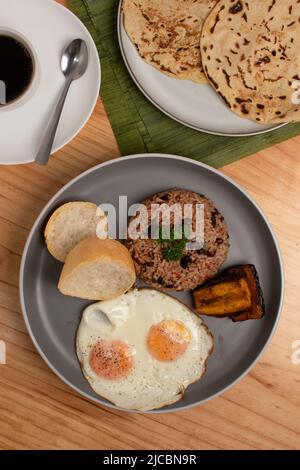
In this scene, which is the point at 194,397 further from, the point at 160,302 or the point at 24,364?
the point at 24,364

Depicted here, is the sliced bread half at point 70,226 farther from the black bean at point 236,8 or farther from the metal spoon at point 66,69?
the black bean at point 236,8

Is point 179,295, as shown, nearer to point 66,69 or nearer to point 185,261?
point 185,261

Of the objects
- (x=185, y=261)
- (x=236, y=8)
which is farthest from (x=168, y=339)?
(x=236, y=8)

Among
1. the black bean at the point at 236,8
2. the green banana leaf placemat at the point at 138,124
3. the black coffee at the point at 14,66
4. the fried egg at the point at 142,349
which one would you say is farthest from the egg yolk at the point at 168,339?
the black bean at the point at 236,8

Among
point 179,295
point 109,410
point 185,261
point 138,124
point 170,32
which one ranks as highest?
point 170,32

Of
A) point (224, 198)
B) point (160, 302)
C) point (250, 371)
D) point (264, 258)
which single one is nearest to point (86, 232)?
point (160, 302)

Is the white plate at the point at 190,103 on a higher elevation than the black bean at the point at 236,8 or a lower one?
lower

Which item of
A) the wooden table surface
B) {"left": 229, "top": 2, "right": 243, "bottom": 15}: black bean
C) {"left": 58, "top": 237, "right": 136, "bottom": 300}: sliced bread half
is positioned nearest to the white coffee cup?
the wooden table surface
